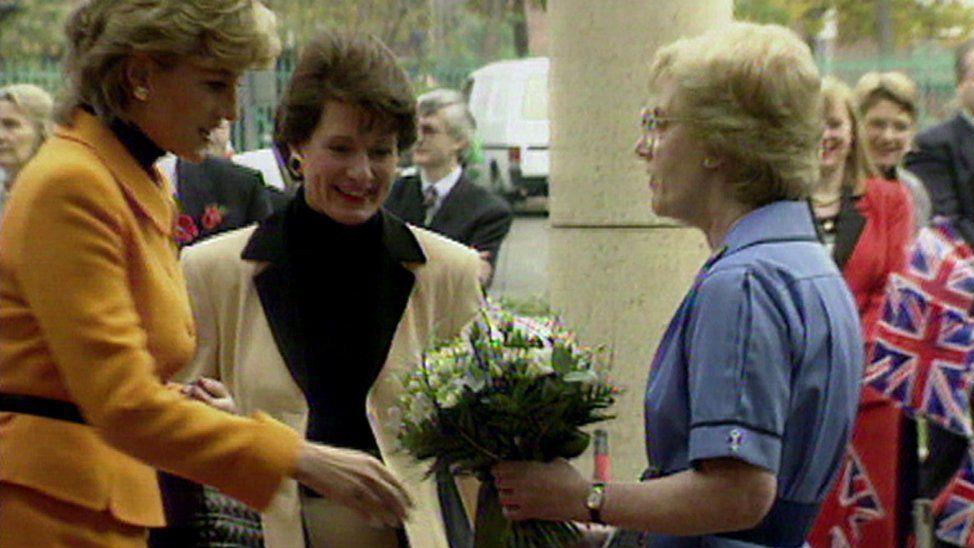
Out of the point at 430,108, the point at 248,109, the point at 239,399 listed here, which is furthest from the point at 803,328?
the point at 248,109

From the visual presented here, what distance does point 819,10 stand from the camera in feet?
79.8

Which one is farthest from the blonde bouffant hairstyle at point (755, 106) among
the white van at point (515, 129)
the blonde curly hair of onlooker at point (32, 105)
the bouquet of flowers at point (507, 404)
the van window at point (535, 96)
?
the van window at point (535, 96)

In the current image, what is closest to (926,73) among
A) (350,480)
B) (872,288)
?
(872,288)

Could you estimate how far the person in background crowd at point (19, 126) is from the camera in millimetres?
9500

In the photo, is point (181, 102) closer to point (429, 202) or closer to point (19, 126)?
point (429, 202)

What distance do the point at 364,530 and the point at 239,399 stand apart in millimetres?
424

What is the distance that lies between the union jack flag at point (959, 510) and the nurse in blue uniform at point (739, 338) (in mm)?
3278

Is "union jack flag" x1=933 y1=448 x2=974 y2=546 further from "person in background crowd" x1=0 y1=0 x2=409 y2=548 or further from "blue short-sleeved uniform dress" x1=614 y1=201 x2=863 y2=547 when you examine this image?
"person in background crowd" x1=0 y1=0 x2=409 y2=548

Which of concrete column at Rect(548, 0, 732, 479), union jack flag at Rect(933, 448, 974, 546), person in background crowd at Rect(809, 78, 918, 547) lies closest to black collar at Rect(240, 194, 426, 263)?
person in background crowd at Rect(809, 78, 918, 547)

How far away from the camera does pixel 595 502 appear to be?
3.42 meters

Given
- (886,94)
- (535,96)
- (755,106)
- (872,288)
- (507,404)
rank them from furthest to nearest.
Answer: (535,96)
(886,94)
(872,288)
(507,404)
(755,106)

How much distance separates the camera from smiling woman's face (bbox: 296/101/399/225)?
439cm

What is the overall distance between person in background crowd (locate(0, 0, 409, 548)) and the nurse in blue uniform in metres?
0.47

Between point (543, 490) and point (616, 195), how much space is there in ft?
12.4
